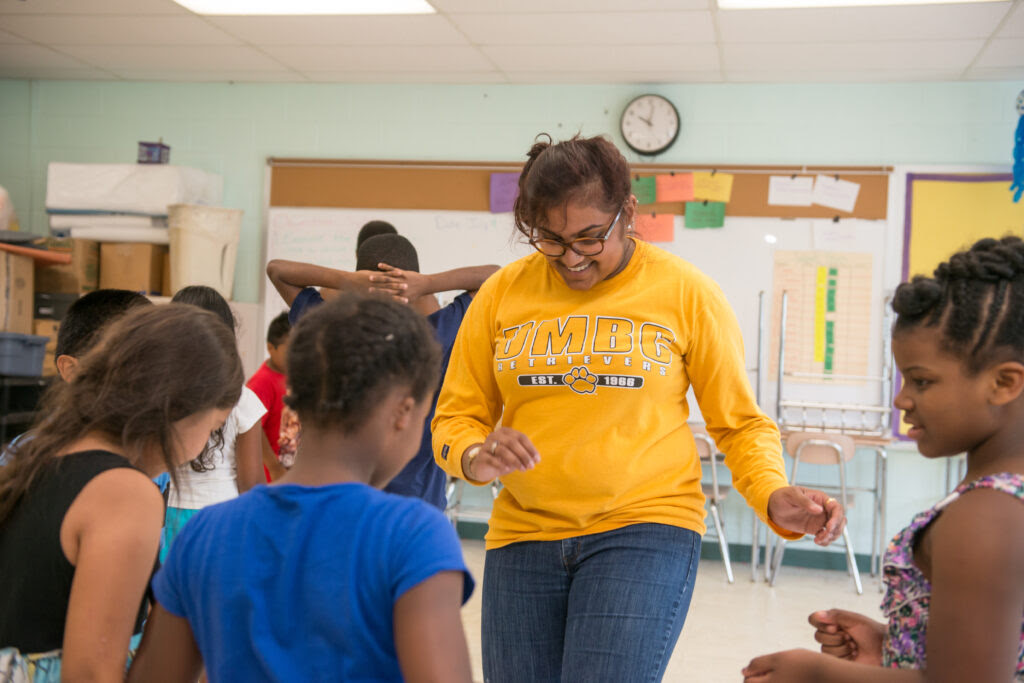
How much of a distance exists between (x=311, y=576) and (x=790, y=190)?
4848 millimetres

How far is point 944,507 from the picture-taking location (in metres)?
0.98

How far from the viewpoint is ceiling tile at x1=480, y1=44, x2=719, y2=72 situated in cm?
485

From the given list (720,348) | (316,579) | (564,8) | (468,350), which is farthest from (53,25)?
(316,579)

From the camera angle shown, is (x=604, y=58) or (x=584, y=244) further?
(x=604, y=58)

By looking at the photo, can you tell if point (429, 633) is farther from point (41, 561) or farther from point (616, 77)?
point (616, 77)

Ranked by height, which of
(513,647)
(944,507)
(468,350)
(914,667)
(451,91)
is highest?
(451,91)

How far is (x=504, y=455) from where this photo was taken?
1.42m

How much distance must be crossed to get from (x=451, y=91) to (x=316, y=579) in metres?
5.08

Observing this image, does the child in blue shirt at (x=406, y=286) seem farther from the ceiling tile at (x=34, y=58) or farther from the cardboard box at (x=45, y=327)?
the ceiling tile at (x=34, y=58)

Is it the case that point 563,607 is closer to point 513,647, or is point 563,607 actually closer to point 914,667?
point 513,647

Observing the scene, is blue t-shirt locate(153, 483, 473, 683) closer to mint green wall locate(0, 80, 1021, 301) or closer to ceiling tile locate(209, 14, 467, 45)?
ceiling tile locate(209, 14, 467, 45)

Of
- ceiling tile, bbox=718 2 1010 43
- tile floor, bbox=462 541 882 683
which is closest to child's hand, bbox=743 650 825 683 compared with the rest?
tile floor, bbox=462 541 882 683

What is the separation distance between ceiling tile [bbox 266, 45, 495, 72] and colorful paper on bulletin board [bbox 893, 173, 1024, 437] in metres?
2.49

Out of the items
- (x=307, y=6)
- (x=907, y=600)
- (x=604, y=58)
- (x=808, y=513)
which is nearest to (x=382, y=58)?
(x=307, y=6)
